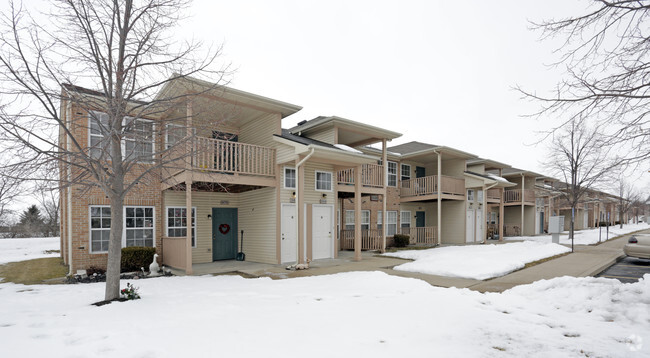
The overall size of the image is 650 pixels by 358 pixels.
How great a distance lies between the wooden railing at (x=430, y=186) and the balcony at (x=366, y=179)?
5061mm

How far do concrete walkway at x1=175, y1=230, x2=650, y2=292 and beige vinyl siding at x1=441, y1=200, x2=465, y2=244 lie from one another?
309 inches

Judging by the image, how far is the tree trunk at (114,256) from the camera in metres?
6.19

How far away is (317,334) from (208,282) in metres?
5.00

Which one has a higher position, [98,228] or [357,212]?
[357,212]

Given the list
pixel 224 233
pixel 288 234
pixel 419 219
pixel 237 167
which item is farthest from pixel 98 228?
pixel 419 219

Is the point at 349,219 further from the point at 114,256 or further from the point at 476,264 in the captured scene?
the point at 114,256

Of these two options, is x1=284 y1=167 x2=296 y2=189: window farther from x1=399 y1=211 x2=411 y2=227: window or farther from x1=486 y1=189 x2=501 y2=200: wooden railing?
x1=486 y1=189 x2=501 y2=200: wooden railing

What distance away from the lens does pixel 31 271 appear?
34.5 ft

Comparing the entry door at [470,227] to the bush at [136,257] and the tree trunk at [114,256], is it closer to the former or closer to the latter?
the bush at [136,257]

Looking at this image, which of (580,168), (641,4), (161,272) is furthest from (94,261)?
(580,168)

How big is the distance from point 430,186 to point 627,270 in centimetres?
986

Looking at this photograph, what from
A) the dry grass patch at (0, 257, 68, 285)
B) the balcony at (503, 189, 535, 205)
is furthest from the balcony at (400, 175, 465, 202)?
the dry grass patch at (0, 257, 68, 285)

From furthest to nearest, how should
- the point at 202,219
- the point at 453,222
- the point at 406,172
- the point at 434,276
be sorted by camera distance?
the point at 453,222 < the point at 406,172 < the point at 202,219 < the point at 434,276

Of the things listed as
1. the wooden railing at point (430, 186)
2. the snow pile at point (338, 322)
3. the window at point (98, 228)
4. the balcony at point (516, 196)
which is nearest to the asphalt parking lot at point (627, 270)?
the snow pile at point (338, 322)
